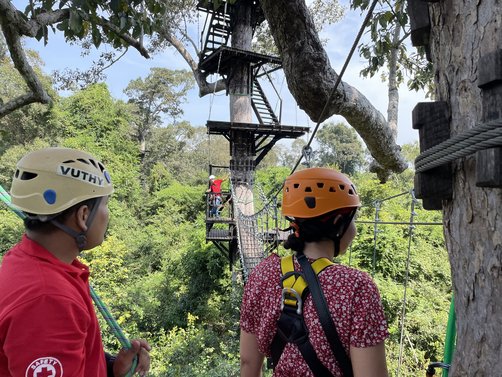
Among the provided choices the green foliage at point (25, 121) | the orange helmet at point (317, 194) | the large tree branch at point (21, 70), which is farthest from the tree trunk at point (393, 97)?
the green foliage at point (25, 121)

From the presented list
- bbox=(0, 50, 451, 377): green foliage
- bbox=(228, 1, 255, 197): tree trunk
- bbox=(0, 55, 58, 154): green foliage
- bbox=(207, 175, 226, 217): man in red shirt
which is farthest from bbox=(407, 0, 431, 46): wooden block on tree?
bbox=(0, 55, 58, 154): green foliage

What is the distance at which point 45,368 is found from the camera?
56cm

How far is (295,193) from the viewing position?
859 millimetres

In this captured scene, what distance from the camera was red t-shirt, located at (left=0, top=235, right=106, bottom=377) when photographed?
562 mm

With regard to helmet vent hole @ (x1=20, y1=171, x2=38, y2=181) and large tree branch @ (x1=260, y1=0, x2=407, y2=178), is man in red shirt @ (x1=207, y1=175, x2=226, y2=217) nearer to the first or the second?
large tree branch @ (x1=260, y1=0, x2=407, y2=178)

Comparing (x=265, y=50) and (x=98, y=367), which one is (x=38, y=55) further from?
(x=98, y=367)

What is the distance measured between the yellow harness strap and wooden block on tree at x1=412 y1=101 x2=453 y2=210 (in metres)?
0.25

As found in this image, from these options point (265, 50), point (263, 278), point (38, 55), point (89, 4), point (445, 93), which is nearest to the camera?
point (445, 93)

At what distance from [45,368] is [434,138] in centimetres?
65

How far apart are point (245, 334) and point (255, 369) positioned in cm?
8

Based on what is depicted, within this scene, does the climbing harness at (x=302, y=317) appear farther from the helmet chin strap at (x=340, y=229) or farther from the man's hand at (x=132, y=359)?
the man's hand at (x=132, y=359)

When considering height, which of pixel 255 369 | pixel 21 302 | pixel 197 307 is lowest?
pixel 197 307

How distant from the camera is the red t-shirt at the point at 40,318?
22.1 inches

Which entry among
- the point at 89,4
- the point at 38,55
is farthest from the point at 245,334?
the point at 38,55
